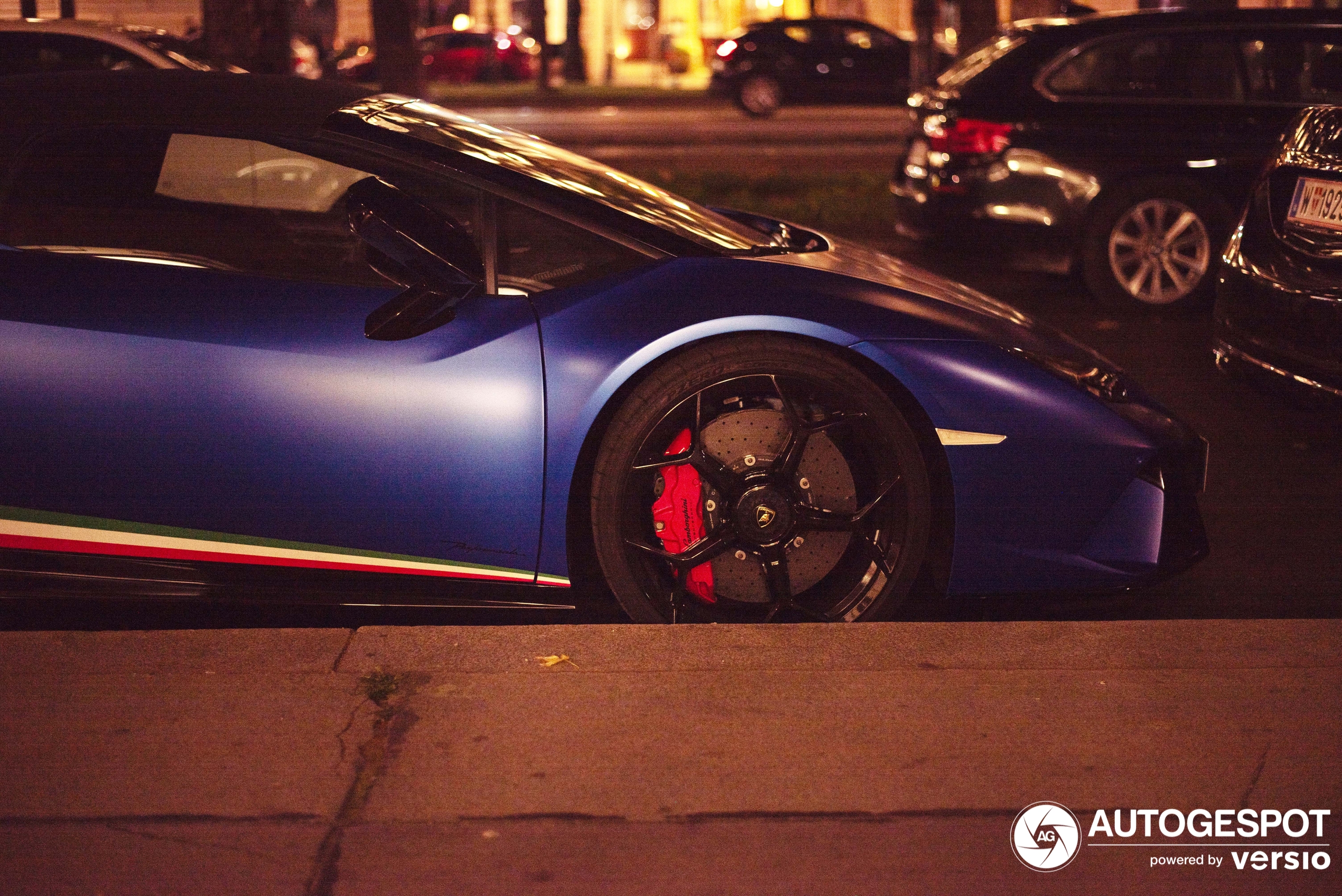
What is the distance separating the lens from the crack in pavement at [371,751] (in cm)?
246

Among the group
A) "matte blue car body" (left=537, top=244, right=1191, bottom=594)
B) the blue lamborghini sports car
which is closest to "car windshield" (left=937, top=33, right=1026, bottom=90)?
the blue lamborghini sports car

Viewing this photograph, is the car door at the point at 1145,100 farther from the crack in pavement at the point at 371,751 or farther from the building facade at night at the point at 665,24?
the building facade at night at the point at 665,24

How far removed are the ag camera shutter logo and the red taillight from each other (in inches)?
242

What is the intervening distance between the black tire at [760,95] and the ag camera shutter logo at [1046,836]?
2327 cm

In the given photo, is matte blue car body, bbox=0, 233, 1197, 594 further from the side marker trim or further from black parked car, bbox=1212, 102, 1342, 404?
black parked car, bbox=1212, 102, 1342, 404

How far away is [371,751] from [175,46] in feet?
28.5

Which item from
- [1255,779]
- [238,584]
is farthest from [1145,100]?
[238,584]

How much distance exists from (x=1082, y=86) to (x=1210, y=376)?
2.35m

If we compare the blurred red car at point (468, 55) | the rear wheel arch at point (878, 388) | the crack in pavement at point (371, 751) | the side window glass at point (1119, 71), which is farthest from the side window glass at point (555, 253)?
the blurred red car at point (468, 55)

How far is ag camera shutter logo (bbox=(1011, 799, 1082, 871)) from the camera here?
2506 mm

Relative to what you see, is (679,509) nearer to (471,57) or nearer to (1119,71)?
(1119,71)

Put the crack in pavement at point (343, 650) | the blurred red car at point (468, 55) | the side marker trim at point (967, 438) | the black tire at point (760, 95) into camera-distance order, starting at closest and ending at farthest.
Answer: the crack in pavement at point (343, 650) < the side marker trim at point (967, 438) < the black tire at point (760, 95) < the blurred red car at point (468, 55)

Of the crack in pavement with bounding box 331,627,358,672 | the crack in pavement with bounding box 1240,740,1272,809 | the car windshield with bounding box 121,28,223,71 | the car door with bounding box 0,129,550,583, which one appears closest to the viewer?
the crack in pavement with bounding box 1240,740,1272,809

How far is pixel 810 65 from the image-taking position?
25281 millimetres
